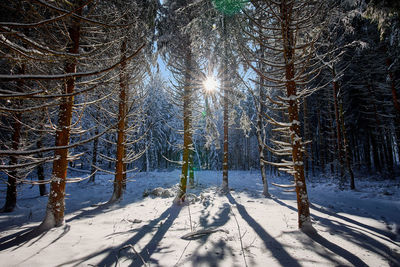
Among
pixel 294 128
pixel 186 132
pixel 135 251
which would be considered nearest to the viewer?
pixel 135 251

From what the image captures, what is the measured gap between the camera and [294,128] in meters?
3.98

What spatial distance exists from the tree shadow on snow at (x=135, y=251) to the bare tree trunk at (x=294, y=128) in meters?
3.24

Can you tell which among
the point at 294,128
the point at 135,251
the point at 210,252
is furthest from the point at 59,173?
the point at 294,128

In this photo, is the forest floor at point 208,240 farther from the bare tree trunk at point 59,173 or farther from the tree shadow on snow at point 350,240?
the bare tree trunk at point 59,173

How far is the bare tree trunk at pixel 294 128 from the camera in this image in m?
3.85

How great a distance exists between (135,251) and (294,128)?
155 inches

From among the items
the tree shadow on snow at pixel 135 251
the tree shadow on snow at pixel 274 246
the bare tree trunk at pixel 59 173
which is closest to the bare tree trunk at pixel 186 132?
the tree shadow on snow at pixel 135 251

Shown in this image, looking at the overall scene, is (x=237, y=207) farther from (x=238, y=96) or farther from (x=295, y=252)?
(x=238, y=96)

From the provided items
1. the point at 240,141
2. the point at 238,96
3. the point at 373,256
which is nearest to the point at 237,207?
the point at 373,256

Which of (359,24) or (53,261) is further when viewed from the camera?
(359,24)

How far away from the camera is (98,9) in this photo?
5703 mm

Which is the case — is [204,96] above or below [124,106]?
above

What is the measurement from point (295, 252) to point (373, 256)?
1.31 m

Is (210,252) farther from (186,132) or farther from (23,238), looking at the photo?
(186,132)
